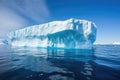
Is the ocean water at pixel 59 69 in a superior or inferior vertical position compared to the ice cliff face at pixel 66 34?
inferior

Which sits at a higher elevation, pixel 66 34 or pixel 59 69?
pixel 66 34

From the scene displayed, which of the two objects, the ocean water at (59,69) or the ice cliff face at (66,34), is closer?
the ocean water at (59,69)

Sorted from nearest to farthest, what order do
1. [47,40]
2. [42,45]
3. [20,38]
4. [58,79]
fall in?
1. [58,79]
2. [47,40]
3. [42,45]
4. [20,38]

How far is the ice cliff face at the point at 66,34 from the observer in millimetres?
34594

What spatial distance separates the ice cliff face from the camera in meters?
34.6

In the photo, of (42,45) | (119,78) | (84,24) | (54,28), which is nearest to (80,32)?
(84,24)

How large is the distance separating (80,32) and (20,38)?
3041 cm

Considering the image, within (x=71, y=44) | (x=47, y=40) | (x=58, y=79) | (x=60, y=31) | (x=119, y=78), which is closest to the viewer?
(x=58, y=79)

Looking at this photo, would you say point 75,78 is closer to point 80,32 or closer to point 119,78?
point 119,78

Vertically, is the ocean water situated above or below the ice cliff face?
below

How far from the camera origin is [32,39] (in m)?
A: 47.8

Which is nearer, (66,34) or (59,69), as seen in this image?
(59,69)

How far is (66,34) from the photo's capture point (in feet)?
119

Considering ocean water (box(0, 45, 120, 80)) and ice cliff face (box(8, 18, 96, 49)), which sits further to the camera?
ice cliff face (box(8, 18, 96, 49))
